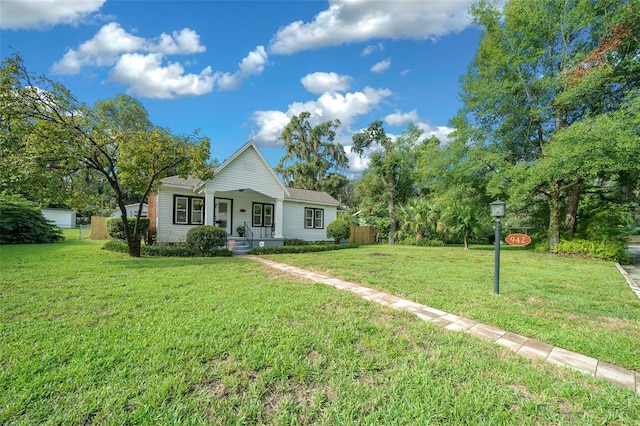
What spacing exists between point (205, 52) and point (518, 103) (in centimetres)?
1610

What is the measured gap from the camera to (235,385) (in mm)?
2285


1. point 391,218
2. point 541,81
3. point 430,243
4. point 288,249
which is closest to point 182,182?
point 288,249

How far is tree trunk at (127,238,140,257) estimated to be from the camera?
32.6 feet

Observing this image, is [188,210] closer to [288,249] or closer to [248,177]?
[248,177]

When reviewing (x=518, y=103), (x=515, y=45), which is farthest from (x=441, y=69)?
(x=518, y=103)

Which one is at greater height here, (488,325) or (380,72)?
(380,72)

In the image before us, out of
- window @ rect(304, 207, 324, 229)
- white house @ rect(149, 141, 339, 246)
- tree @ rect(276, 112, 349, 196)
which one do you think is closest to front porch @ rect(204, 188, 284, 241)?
white house @ rect(149, 141, 339, 246)

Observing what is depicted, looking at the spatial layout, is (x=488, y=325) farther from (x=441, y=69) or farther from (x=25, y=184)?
(x=441, y=69)

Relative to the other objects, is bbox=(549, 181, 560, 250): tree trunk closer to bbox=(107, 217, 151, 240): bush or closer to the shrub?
the shrub

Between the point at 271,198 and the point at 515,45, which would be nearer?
the point at 515,45

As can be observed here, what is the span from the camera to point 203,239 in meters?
10.8

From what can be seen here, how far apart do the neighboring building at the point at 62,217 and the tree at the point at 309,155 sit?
83.7 ft

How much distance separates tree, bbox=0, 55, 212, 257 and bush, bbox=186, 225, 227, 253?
1.83 m

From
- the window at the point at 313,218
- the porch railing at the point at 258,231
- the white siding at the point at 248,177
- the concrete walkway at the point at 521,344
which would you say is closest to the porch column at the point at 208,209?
the white siding at the point at 248,177
